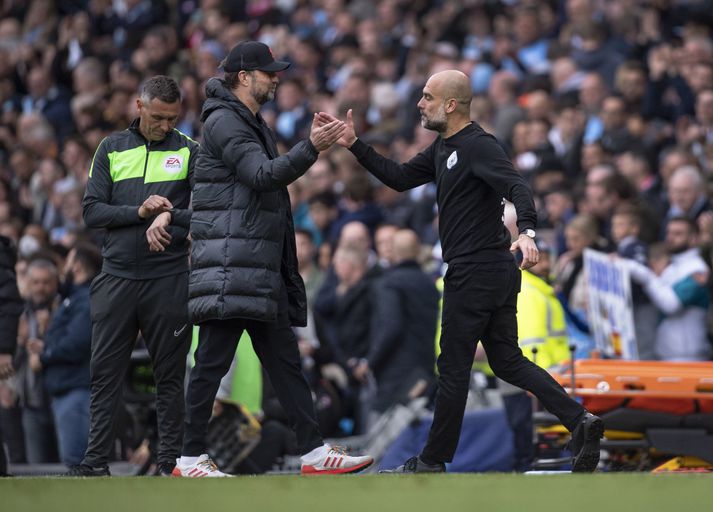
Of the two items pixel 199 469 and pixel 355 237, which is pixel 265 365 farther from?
pixel 355 237

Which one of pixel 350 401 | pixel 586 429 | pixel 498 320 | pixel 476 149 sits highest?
pixel 476 149

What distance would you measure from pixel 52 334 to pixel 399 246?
2.85m

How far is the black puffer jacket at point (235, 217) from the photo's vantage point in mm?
7539

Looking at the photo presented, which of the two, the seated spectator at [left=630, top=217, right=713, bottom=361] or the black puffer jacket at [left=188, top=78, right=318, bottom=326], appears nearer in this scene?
the black puffer jacket at [left=188, top=78, right=318, bottom=326]

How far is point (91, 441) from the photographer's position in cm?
815

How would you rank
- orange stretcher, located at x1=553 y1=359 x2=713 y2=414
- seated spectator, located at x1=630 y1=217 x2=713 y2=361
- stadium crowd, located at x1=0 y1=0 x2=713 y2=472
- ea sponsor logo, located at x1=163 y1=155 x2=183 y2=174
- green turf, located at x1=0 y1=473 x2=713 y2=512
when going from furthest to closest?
stadium crowd, located at x1=0 y1=0 x2=713 y2=472 → seated spectator, located at x1=630 y1=217 x2=713 y2=361 → orange stretcher, located at x1=553 y1=359 x2=713 y2=414 → ea sponsor logo, located at x1=163 y1=155 x2=183 y2=174 → green turf, located at x1=0 y1=473 x2=713 y2=512

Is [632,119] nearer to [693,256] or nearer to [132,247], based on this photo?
[693,256]

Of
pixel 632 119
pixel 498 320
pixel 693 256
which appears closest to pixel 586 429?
pixel 498 320

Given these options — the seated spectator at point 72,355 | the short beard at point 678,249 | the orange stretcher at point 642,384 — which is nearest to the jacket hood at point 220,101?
the orange stretcher at point 642,384

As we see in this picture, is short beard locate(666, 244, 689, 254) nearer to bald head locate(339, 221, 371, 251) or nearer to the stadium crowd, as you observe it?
the stadium crowd

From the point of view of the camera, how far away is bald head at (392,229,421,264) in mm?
12094

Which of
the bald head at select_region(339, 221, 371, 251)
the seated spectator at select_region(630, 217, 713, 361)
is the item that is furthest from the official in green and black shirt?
the bald head at select_region(339, 221, 371, 251)

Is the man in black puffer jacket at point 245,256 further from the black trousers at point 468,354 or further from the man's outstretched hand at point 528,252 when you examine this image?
the man's outstretched hand at point 528,252

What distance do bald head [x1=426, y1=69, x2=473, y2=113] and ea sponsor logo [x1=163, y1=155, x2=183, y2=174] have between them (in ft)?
4.90
